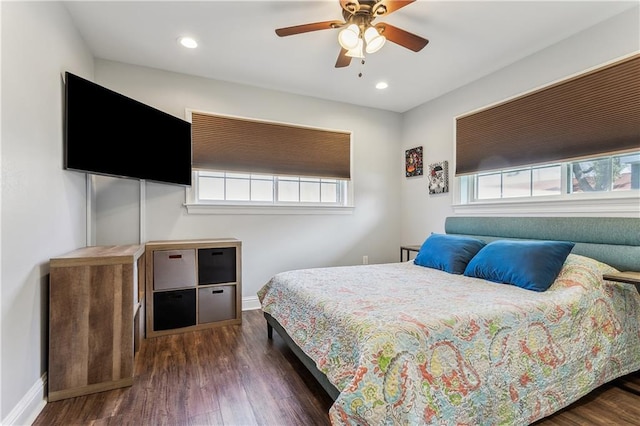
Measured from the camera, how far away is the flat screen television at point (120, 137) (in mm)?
2154

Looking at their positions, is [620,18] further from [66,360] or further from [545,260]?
[66,360]

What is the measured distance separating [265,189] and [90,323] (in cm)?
226

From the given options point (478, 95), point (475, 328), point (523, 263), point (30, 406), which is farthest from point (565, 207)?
point (30, 406)

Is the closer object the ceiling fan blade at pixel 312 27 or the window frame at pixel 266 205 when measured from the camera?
the ceiling fan blade at pixel 312 27

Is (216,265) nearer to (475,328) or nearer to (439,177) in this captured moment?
(475,328)

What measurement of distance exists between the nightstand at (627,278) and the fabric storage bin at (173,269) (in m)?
3.20

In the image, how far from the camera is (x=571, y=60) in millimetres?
2590

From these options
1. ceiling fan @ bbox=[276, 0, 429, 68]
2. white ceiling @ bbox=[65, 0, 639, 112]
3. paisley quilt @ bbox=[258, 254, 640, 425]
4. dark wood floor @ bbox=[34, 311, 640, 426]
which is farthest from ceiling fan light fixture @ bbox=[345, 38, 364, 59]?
dark wood floor @ bbox=[34, 311, 640, 426]

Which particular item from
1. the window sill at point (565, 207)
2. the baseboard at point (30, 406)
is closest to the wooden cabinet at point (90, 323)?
the baseboard at point (30, 406)

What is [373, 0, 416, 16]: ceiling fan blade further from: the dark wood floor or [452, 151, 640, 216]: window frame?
the dark wood floor

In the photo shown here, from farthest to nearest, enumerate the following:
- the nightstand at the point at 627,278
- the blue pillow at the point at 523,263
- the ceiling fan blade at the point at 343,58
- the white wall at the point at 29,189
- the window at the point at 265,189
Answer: the window at the point at 265,189 → the ceiling fan blade at the point at 343,58 → the blue pillow at the point at 523,263 → the nightstand at the point at 627,278 → the white wall at the point at 29,189

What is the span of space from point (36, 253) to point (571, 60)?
13.6 feet

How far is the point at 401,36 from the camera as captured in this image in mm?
2137

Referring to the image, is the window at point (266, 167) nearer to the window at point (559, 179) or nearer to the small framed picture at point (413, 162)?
the small framed picture at point (413, 162)
